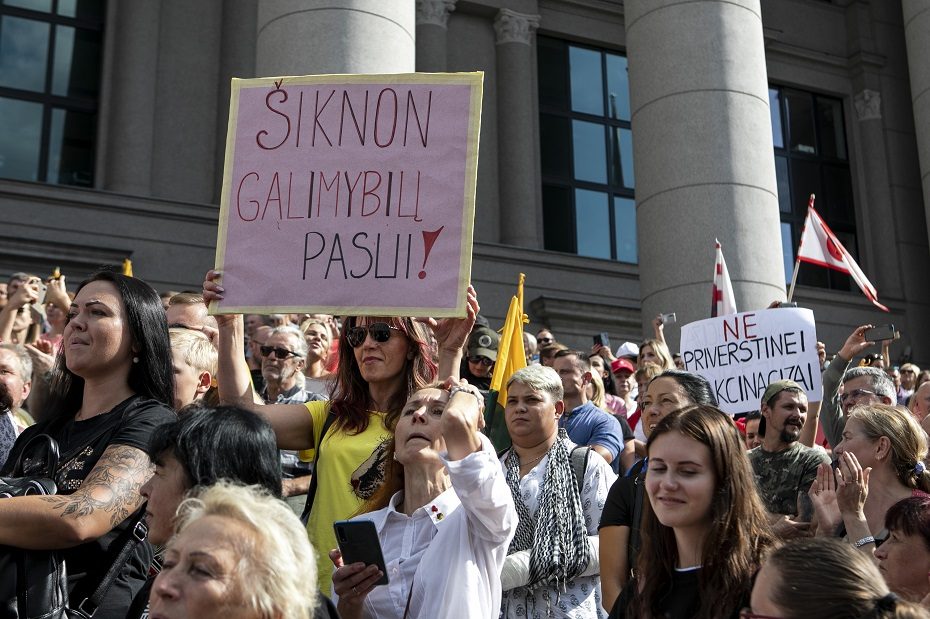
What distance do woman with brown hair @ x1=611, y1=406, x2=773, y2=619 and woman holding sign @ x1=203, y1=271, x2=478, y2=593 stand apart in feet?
3.07

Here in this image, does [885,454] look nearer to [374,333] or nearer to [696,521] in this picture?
[696,521]

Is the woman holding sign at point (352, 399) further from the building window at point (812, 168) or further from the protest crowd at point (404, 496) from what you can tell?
the building window at point (812, 168)

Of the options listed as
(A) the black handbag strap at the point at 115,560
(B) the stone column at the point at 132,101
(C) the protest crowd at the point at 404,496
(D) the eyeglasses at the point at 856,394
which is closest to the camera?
(C) the protest crowd at the point at 404,496

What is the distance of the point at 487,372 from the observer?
23.3ft

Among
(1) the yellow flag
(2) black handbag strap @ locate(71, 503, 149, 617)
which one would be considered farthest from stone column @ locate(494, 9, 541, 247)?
(2) black handbag strap @ locate(71, 503, 149, 617)

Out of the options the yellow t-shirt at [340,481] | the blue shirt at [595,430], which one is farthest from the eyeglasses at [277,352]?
the yellow t-shirt at [340,481]

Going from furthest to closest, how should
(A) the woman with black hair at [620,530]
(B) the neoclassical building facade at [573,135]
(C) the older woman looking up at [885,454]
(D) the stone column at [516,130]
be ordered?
(D) the stone column at [516,130] → (B) the neoclassical building facade at [573,135] → (C) the older woman looking up at [885,454] → (A) the woman with black hair at [620,530]

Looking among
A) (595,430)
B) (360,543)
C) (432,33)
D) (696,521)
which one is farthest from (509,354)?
(432,33)

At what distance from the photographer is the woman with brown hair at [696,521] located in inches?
137

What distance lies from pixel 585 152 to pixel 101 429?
1743 cm

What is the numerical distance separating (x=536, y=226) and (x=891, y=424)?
46.7 feet

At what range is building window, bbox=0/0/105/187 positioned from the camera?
16453mm

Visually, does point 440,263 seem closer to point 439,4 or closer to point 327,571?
point 327,571

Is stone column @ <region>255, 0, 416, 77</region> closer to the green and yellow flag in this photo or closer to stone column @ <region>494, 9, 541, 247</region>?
the green and yellow flag
